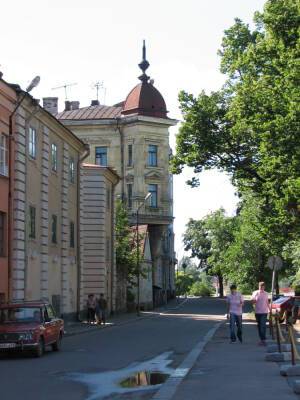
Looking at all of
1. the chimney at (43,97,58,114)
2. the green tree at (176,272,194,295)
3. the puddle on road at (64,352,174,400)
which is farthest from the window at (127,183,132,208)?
the puddle on road at (64,352,174,400)

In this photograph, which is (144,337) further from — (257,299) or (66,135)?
(66,135)

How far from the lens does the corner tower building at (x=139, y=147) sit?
63.5 m

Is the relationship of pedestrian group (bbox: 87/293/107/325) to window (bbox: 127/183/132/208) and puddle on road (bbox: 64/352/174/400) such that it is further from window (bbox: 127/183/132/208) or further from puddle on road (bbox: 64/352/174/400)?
window (bbox: 127/183/132/208)

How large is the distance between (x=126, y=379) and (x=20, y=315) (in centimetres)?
716

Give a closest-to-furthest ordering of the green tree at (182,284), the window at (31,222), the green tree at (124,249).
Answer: the window at (31,222) < the green tree at (124,249) < the green tree at (182,284)

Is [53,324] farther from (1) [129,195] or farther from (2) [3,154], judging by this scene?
(1) [129,195]

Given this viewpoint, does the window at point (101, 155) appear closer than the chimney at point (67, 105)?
Yes

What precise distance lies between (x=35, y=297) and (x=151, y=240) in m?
36.8

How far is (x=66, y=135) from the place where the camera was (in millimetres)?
37125

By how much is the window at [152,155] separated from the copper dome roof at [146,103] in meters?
2.84

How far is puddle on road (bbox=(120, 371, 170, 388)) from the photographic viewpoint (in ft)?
41.5

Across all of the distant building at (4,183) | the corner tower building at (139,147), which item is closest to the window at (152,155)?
the corner tower building at (139,147)

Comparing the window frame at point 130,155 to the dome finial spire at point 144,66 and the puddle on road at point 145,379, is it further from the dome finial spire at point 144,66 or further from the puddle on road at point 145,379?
the puddle on road at point 145,379

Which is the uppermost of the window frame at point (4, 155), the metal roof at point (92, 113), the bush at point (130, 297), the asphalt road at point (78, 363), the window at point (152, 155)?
the metal roof at point (92, 113)
